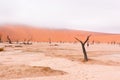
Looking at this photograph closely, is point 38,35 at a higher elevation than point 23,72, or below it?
higher

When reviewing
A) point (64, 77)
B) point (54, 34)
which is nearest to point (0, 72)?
point (64, 77)

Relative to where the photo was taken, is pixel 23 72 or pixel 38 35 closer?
pixel 23 72

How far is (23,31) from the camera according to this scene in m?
137

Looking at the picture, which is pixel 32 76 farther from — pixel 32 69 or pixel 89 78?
pixel 89 78

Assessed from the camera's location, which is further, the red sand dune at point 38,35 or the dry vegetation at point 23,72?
the red sand dune at point 38,35

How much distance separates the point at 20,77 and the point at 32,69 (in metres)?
2.21

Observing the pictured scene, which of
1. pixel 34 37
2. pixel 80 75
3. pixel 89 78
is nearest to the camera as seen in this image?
pixel 89 78

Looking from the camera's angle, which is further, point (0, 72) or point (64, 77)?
point (0, 72)

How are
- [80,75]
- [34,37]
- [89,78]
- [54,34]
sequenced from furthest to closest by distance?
[54,34]
[34,37]
[80,75]
[89,78]

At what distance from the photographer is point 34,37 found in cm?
13150

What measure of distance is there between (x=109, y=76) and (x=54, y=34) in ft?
417

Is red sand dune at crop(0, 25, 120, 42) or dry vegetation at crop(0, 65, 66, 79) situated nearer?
dry vegetation at crop(0, 65, 66, 79)

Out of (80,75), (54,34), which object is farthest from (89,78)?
(54,34)

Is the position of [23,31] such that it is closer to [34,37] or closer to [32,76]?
[34,37]
